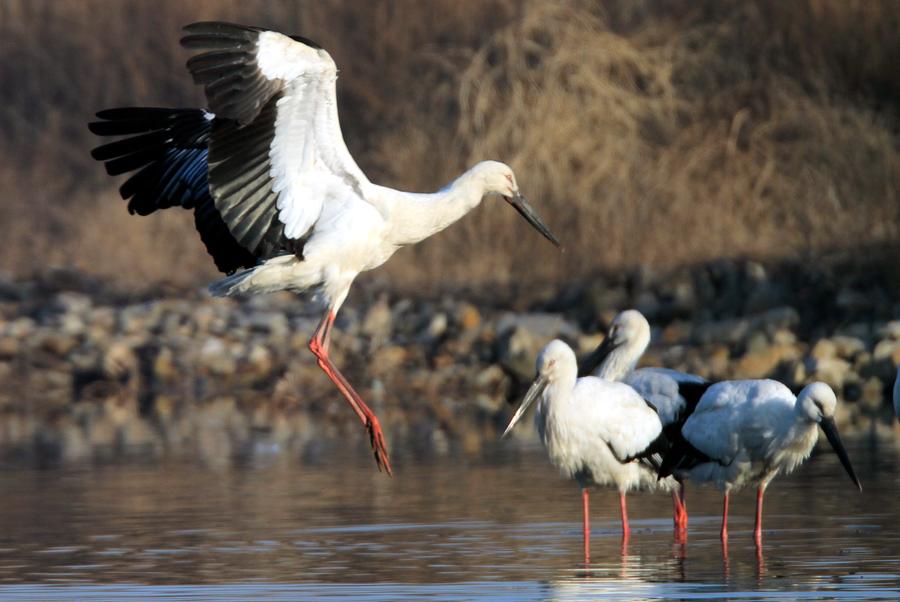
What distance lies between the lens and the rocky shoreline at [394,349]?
54.4ft

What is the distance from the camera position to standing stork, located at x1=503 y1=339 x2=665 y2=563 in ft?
32.8

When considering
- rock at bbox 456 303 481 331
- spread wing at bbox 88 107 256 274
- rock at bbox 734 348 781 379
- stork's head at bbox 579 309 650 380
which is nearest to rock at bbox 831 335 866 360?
rock at bbox 734 348 781 379

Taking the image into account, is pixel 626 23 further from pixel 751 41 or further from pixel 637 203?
pixel 637 203

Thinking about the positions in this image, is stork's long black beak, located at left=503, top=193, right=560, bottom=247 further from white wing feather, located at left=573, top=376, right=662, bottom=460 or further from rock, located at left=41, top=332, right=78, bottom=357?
rock, located at left=41, top=332, right=78, bottom=357

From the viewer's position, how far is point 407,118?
21.9 meters

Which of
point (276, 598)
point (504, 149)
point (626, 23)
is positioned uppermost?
point (626, 23)

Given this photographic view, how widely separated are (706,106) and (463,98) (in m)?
2.55

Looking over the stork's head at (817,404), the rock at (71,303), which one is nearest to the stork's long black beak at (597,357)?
the stork's head at (817,404)

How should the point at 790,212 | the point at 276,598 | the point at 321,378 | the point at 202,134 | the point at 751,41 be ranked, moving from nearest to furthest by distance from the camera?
1. the point at 276,598
2. the point at 202,134
3. the point at 321,378
4. the point at 790,212
5. the point at 751,41

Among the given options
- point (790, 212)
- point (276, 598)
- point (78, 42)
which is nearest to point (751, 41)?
point (790, 212)

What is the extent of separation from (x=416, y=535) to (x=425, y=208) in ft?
6.85

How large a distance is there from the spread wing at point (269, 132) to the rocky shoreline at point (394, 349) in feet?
16.6

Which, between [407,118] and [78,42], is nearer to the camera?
[407,118]

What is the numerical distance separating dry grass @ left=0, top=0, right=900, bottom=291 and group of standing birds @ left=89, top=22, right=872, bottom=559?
8683 mm
